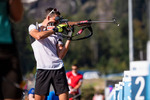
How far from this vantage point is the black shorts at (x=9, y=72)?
4438 mm

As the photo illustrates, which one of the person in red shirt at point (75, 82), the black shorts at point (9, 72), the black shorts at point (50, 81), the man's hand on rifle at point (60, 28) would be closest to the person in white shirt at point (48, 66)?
the black shorts at point (50, 81)

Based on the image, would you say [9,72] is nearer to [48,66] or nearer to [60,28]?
[60,28]

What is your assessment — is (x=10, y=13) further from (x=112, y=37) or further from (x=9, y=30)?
(x=112, y=37)

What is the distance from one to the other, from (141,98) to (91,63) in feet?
202

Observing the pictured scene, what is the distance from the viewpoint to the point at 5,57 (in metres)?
4.43

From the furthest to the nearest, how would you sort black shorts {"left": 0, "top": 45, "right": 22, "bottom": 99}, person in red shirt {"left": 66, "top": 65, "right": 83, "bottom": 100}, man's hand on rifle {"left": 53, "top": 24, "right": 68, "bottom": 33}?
person in red shirt {"left": 66, "top": 65, "right": 83, "bottom": 100} < man's hand on rifle {"left": 53, "top": 24, "right": 68, "bottom": 33} < black shorts {"left": 0, "top": 45, "right": 22, "bottom": 99}

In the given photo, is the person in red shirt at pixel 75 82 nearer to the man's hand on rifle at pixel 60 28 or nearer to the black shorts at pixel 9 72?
the man's hand on rifle at pixel 60 28

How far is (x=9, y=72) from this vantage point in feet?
14.7

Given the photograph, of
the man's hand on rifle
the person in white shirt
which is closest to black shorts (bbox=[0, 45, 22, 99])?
the man's hand on rifle

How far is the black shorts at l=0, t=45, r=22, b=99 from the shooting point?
4438 millimetres

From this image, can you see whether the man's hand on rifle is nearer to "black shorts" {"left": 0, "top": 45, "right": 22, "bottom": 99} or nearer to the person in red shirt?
"black shorts" {"left": 0, "top": 45, "right": 22, "bottom": 99}

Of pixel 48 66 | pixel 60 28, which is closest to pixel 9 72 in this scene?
pixel 60 28

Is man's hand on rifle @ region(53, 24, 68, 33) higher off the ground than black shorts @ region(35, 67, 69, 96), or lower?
higher

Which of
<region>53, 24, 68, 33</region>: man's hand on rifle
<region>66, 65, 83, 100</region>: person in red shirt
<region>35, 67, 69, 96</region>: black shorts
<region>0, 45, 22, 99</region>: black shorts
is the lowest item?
<region>66, 65, 83, 100</region>: person in red shirt
